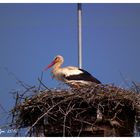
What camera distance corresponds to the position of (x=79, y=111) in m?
4.81

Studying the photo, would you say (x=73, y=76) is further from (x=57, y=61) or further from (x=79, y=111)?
(x=79, y=111)

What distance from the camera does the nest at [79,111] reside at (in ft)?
14.7

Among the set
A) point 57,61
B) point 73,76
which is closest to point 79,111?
point 73,76

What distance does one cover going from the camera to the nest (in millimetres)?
4492

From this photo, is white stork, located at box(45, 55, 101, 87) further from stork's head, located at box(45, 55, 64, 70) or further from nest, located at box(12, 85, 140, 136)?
nest, located at box(12, 85, 140, 136)

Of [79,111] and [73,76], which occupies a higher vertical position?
[73,76]

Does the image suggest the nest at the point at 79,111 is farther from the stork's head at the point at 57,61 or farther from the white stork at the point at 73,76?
the stork's head at the point at 57,61

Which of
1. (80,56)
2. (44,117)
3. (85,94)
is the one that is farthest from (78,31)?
(44,117)

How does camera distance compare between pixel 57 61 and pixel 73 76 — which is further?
pixel 57 61

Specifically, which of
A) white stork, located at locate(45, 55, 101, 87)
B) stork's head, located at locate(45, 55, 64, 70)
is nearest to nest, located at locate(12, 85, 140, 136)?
white stork, located at locate(45, 55, 101, 87)

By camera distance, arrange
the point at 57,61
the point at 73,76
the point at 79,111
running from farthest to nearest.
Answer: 1. the point at 57,61
2. the point at 73,76
3. the point at 79,111

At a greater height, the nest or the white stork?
the white stork

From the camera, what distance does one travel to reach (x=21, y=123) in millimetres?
5043

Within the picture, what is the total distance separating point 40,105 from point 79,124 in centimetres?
59
